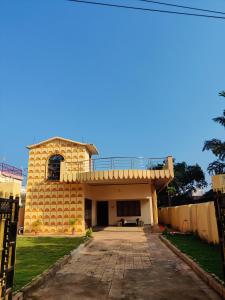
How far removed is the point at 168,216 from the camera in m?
21.6

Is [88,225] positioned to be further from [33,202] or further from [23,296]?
[23,296]

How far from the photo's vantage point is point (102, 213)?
21594 millimetres

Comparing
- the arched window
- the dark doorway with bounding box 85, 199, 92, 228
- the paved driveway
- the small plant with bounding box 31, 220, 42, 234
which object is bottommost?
the paved driveway

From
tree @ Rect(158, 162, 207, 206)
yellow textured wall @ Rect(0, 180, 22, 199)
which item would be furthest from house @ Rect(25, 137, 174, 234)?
tree @ Rect(158, 162, 207, 206)

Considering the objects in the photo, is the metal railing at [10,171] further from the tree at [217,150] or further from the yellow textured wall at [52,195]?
the tree at [217,150]

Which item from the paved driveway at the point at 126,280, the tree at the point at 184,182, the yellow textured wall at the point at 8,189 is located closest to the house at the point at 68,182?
the paved driveway at the point at 126,280

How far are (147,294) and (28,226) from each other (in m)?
14.3

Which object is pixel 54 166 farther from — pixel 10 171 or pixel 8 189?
pixel 8 189

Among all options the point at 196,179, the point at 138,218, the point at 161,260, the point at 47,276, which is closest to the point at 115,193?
the point at 138,218

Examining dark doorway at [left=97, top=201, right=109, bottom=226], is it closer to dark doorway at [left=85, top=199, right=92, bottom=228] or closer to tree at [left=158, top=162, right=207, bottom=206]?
dark doorway at [left=85, top=199, right=92, bottom=228]

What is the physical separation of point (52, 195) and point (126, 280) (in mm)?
12496

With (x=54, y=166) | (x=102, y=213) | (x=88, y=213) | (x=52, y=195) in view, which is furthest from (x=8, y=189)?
(x=102, y=213)

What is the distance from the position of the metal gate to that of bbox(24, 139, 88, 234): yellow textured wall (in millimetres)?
13304

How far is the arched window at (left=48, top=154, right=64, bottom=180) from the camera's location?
18062mm
